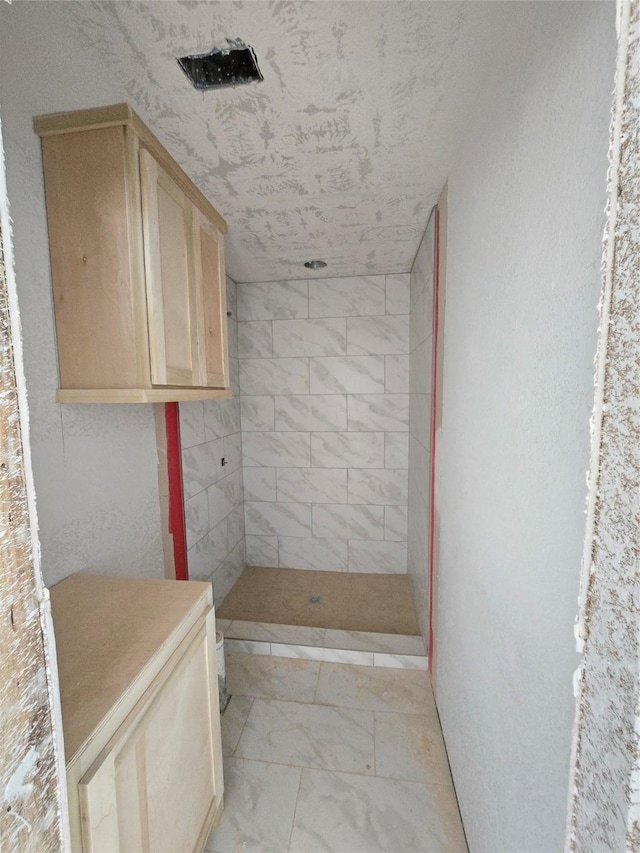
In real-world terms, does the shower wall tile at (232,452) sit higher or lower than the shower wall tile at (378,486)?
higher

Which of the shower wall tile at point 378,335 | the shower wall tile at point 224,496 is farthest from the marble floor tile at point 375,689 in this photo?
the shower wall tile at point 378,335

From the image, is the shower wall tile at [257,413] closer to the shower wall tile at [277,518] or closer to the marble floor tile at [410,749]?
the shower wall tile at [277,518]

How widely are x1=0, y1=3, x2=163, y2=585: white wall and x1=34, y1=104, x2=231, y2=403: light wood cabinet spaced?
4 centimetres

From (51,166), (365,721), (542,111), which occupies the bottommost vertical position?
(365,721)

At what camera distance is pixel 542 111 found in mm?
638

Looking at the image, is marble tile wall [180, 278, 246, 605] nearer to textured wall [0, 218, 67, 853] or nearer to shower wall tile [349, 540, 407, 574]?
shower wall tile [349, 540, 407, 574]

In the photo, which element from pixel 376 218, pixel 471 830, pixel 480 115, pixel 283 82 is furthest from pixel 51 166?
pixel 471 830

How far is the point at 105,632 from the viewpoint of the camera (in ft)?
2.84

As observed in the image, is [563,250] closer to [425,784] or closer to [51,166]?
[51,166]

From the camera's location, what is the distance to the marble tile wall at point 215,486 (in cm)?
198

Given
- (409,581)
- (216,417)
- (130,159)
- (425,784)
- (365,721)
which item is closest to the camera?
(130,159)

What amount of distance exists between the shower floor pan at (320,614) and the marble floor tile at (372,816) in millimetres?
566

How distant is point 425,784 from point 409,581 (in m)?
1.33

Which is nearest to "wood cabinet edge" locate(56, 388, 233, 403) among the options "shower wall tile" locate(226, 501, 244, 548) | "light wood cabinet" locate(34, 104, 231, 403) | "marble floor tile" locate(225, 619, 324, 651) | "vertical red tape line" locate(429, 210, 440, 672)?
"light wood cabinet" locate(34, 104, 231, 403)
